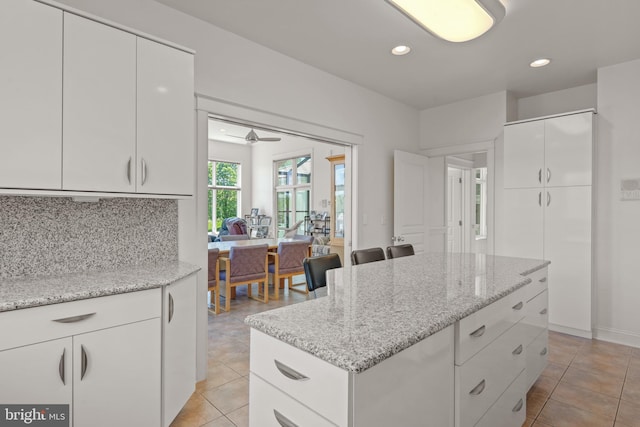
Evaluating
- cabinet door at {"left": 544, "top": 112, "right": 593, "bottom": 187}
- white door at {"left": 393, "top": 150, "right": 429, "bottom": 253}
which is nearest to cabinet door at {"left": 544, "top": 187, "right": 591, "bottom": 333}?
cabinet door at {"left": 544, "top": 112, "right": 593, "bottom": 187}

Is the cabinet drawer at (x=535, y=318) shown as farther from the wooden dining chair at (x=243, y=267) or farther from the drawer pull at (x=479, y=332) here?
the wooden dining chair at (x=243, y=267)

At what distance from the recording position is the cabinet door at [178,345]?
1822mm

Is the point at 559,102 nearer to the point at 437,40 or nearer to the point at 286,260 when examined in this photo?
the point at 437,40

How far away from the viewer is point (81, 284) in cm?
167

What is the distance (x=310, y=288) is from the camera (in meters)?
2.12

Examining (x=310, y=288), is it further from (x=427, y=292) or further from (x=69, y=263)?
(x=69, y=263)

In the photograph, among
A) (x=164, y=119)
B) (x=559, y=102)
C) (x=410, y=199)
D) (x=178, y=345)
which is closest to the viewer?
(x=178, y=345)

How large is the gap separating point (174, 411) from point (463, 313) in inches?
66.7

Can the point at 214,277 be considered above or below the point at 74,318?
below

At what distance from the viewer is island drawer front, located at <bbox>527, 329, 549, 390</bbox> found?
6.88 ft

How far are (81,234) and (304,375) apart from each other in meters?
1.79

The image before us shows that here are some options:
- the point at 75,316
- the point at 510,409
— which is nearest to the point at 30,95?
the point at 75,316

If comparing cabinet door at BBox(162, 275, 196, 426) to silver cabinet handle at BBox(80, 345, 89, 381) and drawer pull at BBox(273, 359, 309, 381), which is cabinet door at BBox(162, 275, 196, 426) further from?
drawer pull at BBox(273, 359, 309, 381)

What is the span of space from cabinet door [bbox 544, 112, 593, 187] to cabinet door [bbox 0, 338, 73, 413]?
14.0 ft
